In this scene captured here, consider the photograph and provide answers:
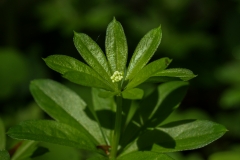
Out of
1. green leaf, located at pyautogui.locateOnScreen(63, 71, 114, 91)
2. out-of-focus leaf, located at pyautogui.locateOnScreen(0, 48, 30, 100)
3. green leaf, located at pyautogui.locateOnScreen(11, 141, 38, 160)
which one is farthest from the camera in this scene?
out-of-focus leaf, located at pyautogui.locateOnScreen(0, 48, 30, 100)

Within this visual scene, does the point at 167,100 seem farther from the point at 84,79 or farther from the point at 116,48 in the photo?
the point at 84,79

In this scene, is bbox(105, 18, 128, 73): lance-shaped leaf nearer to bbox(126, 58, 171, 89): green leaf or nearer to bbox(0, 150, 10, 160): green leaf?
A: bbox(126, 58, 171, 89): green leaf

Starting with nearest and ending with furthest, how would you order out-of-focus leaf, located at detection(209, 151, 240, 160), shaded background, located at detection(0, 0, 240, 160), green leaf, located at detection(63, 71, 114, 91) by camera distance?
green leaf, located at detection(63, 71, 114, 91) < out-of-focus leaf, located at detection(209, 151, 240, 160) < shaded background, located at detection(0, 0, 240, 160)

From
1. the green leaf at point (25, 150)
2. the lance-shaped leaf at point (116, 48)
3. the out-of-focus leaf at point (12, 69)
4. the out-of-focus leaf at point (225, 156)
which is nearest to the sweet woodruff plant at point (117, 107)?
the lance-shaped leaf at point (116, 48)

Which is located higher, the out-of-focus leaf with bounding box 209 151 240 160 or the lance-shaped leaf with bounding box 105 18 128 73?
the lance-shaped leaf with bounding box 105 18 128 73

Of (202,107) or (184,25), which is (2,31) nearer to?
(184,25)

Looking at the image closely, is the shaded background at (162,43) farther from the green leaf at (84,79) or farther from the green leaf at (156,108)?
the green leaf at (84,79)

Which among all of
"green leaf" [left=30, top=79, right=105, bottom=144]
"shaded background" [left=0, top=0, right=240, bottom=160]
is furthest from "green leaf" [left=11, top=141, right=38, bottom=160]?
"shaded background" [left=0, top=0, right=240, bottom=160]

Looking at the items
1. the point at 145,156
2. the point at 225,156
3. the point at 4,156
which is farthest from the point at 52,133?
the point at 225,156
